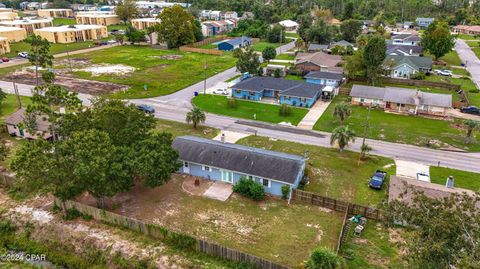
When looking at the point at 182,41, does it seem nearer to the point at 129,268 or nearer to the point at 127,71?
the point at 127,71

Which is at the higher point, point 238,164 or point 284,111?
point 238,164

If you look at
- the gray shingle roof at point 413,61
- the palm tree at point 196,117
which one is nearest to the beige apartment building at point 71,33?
the palm tree at point 196,117

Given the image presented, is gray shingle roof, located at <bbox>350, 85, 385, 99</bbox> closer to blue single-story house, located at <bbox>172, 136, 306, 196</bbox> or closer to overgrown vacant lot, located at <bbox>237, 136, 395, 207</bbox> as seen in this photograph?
overgrown vacant lot, located at <bbox>237, 136, 395, 207</bbox>

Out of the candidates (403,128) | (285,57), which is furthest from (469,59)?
(403,128)

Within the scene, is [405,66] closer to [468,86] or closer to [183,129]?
[468,86]

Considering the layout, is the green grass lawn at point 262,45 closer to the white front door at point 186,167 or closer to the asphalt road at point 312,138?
the asphalt road at point 312,138

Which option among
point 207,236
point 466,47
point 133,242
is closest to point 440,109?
point 207,236

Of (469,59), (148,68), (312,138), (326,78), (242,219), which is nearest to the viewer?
(242,219)
